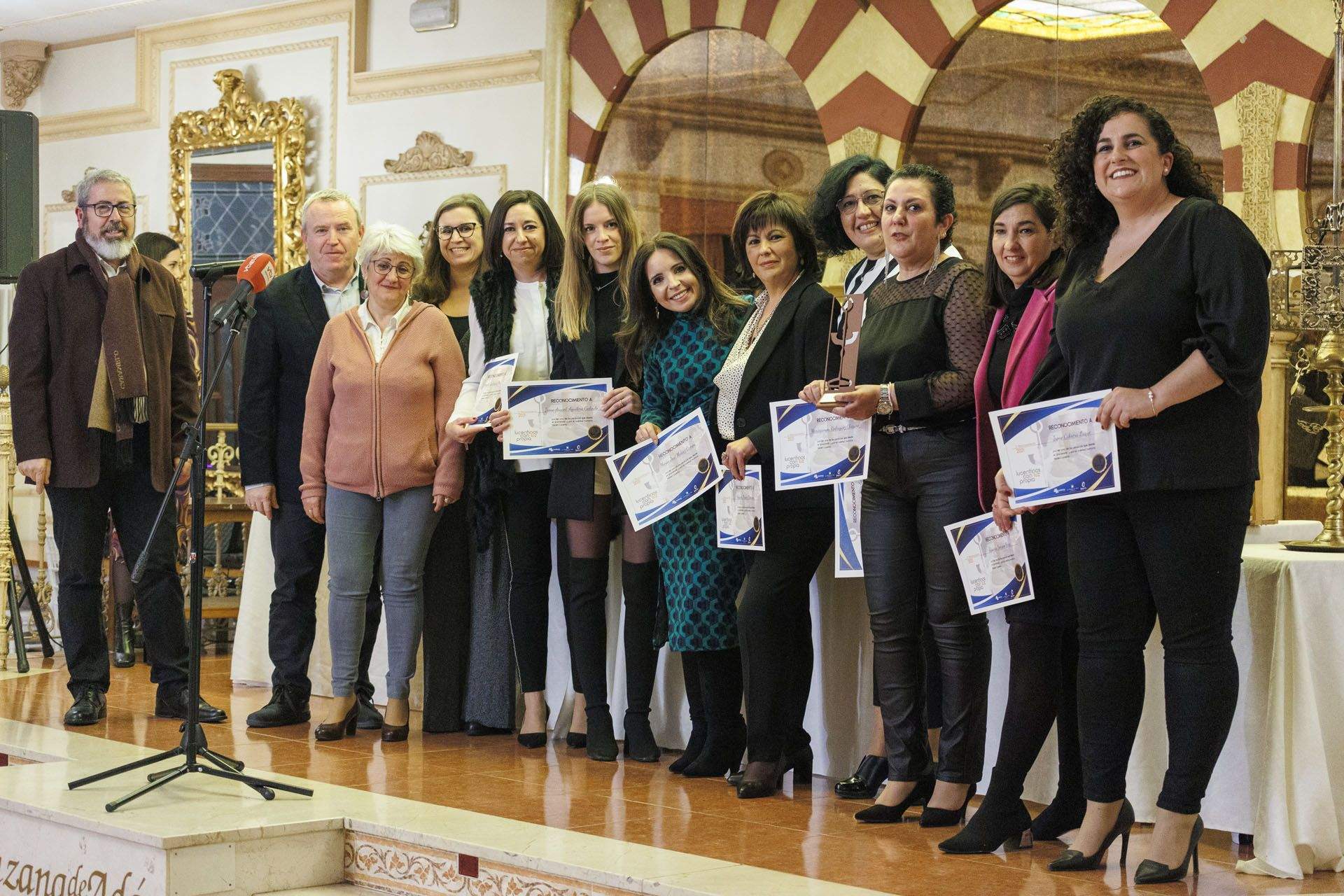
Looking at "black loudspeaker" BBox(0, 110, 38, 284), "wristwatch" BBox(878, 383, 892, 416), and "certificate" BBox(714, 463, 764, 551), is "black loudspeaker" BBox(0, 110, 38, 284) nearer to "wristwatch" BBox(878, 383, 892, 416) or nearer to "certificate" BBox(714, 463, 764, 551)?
"certificate" BBox(714, 463, 764, 551)

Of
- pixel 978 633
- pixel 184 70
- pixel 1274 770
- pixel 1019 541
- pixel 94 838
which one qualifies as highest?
pixel 184 70

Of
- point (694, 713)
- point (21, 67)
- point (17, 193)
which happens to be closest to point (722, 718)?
point (694, 713)

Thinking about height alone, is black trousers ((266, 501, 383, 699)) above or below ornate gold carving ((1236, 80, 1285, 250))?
below

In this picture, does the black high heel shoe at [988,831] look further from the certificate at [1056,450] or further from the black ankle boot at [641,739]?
the black ankle boot at [641,739]

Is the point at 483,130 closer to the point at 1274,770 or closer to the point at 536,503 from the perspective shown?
the point at 536,503

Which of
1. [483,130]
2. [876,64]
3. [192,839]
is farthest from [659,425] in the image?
[483,130]

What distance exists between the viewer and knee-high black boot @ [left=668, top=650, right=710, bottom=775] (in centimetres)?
402

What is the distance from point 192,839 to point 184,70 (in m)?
6.20

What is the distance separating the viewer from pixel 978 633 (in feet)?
11.1

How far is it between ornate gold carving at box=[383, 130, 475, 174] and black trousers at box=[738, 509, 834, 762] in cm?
411

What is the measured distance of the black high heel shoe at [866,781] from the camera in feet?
12.4

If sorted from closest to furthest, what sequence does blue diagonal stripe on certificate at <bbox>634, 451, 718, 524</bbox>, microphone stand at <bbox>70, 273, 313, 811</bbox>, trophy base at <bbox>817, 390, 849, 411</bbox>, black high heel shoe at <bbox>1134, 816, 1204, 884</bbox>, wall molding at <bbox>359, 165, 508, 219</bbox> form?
black high heel shoe at <bbox>1134, 816, 1204, 884</bbox>
trophy base at <bbox>817, 390, 849, 411</bbox>
microphone stand at <bbox>70, 273, 313, 811</bbox>
blue diagonal stripe on certificate at <bbox>634, 451, 718, 524</bbox>
wall molding at <bbox>359, 165, 508, 219</bbox>

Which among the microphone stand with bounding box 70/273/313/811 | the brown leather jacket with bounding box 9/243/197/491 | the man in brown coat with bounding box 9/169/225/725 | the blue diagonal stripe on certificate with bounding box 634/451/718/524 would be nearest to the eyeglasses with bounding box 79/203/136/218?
the man in brown coat with bounding box 9/169/225/725

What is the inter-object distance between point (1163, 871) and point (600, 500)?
1.84m
